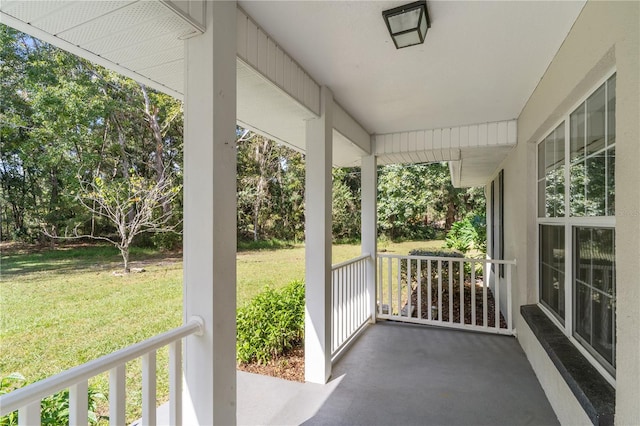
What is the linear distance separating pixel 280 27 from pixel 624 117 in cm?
174

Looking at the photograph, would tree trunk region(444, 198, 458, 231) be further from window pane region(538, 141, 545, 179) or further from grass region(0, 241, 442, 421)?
window pane region(538, 141, 545, 179)

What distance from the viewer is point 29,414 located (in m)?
0.84

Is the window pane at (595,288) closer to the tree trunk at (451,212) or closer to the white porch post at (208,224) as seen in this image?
the white porch post at (208,224)

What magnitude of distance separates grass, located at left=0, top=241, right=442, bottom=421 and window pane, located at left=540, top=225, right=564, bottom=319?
147 inches

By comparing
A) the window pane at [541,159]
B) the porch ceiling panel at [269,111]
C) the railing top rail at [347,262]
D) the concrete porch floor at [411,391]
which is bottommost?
the concrete porch floor at [411,391]

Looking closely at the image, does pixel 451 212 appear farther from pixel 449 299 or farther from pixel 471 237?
pixel 449 299

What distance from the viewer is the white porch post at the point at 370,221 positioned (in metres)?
4.22

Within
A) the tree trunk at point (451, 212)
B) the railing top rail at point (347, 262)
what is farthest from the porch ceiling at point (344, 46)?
the tree trunk at point (451, 212)

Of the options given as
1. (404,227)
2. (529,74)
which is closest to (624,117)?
(529,74)

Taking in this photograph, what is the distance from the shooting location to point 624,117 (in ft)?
3.96

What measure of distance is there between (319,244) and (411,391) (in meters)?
1.45

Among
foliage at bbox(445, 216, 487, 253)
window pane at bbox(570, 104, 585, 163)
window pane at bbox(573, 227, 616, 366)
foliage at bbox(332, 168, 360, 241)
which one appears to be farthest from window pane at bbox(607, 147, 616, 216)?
foliage at bbox(332, 168, 360, 241)

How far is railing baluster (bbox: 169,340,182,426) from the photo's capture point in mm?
1291

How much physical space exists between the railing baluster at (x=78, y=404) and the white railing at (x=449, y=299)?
3433mm
